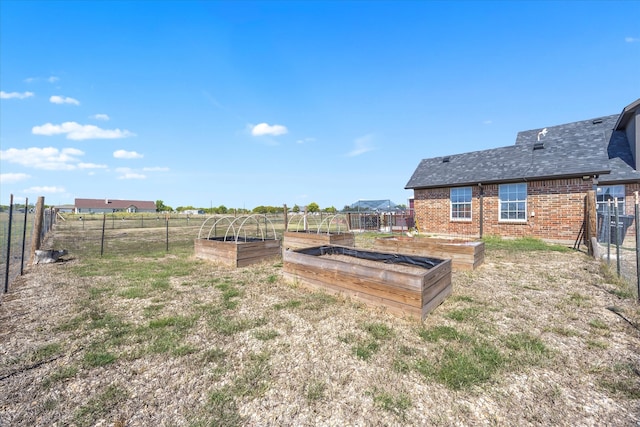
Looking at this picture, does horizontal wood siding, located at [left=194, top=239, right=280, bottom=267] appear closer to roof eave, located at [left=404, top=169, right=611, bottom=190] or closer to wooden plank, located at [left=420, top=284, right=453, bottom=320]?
wooden plank, located at [left=420, top=284, right=453, bottom=320]

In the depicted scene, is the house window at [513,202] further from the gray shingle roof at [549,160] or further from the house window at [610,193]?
the house window at [610,193]

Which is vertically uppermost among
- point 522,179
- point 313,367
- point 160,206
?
point 160,206

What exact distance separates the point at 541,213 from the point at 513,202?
1.28m

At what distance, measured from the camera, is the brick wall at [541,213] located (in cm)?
1212

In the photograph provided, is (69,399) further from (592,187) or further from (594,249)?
(592,187)

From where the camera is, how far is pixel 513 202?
13.9 metres

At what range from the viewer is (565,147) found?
14141mm

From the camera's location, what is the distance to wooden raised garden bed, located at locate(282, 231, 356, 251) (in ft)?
32.0

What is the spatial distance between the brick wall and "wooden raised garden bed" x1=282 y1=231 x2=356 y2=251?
859 cm

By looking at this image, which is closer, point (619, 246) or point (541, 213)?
point (619, 246)

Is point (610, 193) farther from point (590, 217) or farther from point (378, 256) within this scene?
point (378, 256)

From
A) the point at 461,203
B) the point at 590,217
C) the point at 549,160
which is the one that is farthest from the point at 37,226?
the point at 549,160

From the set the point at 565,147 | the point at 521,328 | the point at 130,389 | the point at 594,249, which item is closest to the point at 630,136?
the point at 565,147

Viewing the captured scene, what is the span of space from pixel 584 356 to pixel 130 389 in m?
5.15
